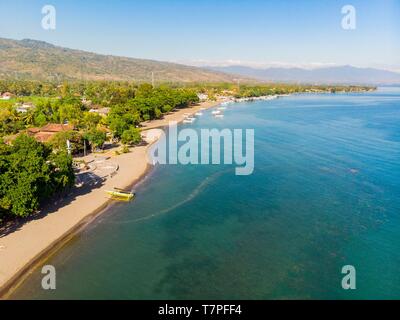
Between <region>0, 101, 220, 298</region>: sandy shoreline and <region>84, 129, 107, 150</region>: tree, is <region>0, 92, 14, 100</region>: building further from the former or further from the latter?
<region>0, 101, 220, 298</region>: sandy shoreline

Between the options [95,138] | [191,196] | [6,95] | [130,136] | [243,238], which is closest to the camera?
[243,238]

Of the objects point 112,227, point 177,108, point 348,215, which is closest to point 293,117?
point 177,108

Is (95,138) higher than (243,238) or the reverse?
higher

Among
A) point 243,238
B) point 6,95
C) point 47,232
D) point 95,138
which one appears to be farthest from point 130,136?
point 6,95

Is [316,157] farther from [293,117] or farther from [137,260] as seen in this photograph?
[293,117]

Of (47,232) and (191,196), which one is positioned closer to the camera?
(47,232)

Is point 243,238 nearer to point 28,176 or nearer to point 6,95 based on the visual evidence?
point 28,176

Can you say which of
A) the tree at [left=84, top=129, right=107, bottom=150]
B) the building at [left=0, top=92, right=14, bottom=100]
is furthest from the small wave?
the building at [left=0, top=92, right=14, bottom=100]
